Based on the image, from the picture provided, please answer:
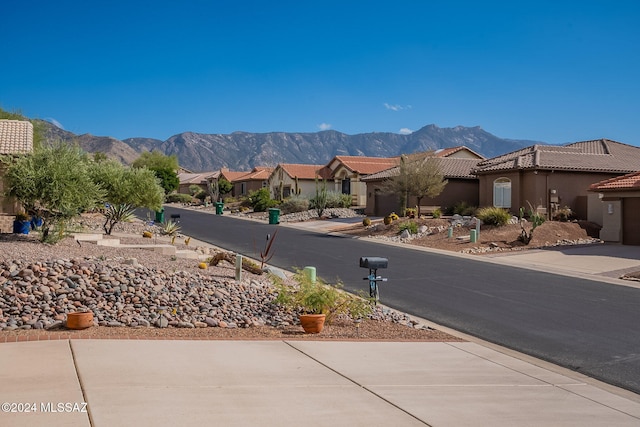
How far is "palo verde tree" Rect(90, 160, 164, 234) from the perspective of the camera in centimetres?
2539

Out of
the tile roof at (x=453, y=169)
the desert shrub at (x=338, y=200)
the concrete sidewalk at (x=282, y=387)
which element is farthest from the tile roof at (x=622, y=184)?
the desert shrub at (x=338, y=200)

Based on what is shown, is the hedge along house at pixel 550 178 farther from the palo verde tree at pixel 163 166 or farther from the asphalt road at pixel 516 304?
the palo verde tree at pixel 163 166

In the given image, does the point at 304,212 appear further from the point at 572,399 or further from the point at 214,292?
the point at 572,399

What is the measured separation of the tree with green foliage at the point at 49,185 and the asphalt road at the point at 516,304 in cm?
736

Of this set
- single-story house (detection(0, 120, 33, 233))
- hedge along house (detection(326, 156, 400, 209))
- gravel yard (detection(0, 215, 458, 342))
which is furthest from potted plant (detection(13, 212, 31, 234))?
hedge along house (detection(326, 156, 400, 209))

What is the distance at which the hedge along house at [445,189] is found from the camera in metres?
48.0

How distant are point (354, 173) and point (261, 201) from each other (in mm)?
9259

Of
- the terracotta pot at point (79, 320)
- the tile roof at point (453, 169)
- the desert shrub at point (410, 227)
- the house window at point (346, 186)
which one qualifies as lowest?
the terracotta pot at point (79, 320)

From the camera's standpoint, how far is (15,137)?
27.1m

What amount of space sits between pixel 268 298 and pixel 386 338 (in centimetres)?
295

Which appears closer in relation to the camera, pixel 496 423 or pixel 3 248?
pixel 496 423

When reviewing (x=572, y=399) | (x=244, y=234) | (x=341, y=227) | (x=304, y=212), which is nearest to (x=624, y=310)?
(x=572, y=399)

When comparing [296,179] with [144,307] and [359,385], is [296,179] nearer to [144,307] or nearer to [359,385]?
[144,307]

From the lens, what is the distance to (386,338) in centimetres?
1091
